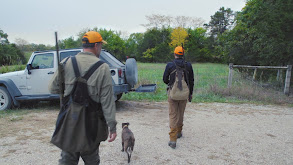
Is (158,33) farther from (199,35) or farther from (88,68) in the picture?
(88,68)

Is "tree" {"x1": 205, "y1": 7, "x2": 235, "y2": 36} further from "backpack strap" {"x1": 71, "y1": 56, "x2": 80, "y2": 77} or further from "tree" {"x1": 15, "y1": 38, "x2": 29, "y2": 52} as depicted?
"backpack strap" {"x1": 71, "y1": 56, "x2": 80, "y2": 77}

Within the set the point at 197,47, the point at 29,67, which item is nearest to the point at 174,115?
the point at 29,67

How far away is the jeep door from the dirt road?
79cm

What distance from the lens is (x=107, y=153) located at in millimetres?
4000

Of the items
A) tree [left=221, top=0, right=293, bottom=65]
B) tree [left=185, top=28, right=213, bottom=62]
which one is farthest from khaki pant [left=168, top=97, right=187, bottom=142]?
tree [left=185, top=28, right=213, bottom=62]

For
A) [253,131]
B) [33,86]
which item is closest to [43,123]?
[33,86]

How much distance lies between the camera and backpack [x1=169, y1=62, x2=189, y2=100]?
165 inches

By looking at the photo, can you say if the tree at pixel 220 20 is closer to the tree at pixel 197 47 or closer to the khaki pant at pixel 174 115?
the tree at pixel 197 47

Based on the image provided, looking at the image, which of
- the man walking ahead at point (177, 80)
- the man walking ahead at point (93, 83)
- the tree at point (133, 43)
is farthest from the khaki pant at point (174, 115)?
the tree at point (133, 43)

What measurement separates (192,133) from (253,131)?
154 cm

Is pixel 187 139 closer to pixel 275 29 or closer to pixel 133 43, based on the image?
pixel 275 29

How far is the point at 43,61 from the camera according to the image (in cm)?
707

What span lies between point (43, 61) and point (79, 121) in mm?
5533

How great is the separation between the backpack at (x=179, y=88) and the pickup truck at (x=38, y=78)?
2.86 metres
